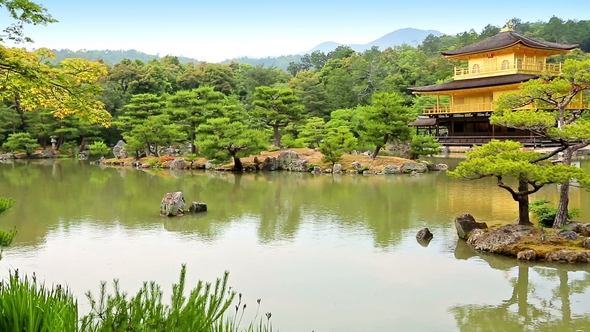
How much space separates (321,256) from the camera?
696 centimetres

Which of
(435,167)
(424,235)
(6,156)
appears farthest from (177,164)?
(424,235)

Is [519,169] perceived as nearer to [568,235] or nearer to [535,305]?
[568,235]

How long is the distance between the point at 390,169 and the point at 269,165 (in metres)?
4.52

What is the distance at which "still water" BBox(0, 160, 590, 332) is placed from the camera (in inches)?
199

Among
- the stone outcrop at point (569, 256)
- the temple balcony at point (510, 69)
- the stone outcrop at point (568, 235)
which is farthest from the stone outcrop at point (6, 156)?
the stone outcrop at point (569, 256)

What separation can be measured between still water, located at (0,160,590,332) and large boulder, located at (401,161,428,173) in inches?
169

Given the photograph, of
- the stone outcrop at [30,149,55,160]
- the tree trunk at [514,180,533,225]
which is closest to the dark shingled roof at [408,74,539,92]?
the tree trunk at [514,180,533,225]

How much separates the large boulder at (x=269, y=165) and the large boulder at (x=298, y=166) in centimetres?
54

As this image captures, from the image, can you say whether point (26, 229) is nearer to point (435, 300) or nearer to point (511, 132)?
point (435, 300)

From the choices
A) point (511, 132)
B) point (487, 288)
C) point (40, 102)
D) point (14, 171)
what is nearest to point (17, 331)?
point (40, 102)

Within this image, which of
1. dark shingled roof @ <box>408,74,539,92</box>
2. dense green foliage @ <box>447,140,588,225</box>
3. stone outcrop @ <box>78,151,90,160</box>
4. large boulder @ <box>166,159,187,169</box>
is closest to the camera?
dense green foliage @ <box>447,140,588,225</box>

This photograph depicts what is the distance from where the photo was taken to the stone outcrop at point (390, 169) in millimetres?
17609

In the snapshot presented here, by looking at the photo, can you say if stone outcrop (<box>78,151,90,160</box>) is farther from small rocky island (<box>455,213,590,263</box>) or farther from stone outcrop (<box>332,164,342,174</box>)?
small rocky island (<box>455,213,590,263</box>)

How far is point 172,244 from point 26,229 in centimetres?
286
